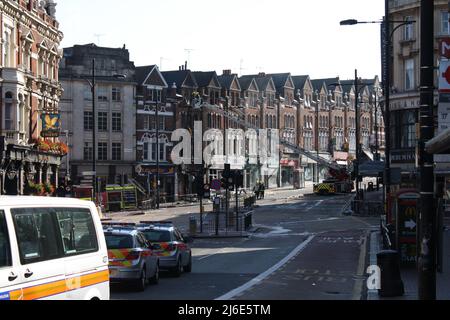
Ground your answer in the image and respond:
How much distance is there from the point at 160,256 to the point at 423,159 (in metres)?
10.7

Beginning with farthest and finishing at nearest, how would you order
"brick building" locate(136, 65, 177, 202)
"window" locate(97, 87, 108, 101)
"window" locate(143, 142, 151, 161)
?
"window" locate(143, 142, 151, 161)
"brick building" locate(136, 65, 177, 202)
"window" locate(97, 87, 108, 101)

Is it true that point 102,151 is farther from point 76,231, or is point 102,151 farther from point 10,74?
point 76,231

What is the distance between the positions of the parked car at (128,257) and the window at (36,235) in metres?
8.32

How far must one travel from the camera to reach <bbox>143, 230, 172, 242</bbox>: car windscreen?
2248 centimetres

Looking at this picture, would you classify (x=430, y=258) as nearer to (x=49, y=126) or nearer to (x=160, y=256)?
(x=160, y=256)

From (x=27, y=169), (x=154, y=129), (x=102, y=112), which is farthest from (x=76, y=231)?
(x=154, y=129)

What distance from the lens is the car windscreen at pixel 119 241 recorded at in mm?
18484

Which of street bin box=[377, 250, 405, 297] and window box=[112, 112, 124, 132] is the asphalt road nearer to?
street bin box=[377, 250, 405, 297]

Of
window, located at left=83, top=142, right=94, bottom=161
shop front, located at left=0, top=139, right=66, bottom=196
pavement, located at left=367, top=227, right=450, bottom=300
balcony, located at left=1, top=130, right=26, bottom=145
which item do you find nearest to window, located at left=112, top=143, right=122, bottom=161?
window, located at left=83, top=142, right=94, bottom=161

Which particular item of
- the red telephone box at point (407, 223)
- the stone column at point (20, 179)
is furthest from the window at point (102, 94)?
the red telephone box at point (407, 223)

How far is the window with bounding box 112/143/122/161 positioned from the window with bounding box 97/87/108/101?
4.75 metres

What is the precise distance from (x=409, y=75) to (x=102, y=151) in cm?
3906

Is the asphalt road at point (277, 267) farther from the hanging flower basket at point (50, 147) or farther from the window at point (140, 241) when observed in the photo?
the hanging flower basket at point (50, 147)

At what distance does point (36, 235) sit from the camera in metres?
9.30
